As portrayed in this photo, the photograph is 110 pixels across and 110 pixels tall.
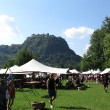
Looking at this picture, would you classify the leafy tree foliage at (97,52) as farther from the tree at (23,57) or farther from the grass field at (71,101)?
the grass field at (71,101)

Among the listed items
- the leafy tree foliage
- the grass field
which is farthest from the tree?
the grass field

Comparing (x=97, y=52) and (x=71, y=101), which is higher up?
(x=97, y=52)

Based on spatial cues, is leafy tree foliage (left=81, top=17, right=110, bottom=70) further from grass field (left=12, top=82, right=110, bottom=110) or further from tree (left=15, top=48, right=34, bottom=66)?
grass field (left=12, top=82, right=110, bottom=110)

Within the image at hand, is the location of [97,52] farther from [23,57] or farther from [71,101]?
[71,101]

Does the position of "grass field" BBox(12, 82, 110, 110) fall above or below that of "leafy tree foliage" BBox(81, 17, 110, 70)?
below

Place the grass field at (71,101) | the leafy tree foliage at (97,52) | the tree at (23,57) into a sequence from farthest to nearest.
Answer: the tree at (23,57) < the leafy tree foliage at (97,52) < the grass field at (71,101)

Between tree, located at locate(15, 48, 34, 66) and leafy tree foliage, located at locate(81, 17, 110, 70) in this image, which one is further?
tree, located at locate(15, 48, 34, 66)

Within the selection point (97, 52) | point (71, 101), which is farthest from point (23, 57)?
point (71, 101)

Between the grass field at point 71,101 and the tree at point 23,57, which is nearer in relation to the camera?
the grass field at point 71,101

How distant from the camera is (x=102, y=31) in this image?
311 ft

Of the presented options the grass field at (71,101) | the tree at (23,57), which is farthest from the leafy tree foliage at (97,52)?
the grass field at (71,101)

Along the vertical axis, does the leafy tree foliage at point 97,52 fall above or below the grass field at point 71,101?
above

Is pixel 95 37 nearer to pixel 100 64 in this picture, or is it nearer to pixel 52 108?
pixel 100 64

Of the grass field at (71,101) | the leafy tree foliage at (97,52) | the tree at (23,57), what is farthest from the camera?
the tree at (23,57)
